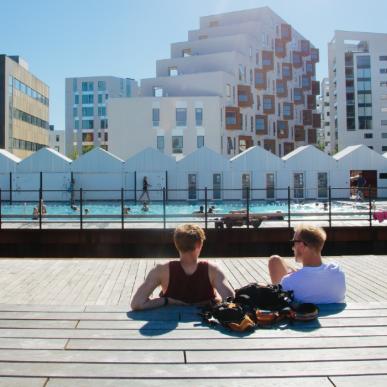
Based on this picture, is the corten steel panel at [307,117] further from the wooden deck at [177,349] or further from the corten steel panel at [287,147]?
the wooden deck at [177,349]

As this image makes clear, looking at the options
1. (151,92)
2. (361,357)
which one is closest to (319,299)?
(361,357)

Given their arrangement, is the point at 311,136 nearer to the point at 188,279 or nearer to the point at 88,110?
the point at 88,110

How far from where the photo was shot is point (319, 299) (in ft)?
14.1

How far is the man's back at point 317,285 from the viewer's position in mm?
4277

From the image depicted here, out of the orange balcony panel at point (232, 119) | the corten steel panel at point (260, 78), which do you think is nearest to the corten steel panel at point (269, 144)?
the corten steel panel at point (260, 78)

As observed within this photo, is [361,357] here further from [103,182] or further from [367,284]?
[103,182]

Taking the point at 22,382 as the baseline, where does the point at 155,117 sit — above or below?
above

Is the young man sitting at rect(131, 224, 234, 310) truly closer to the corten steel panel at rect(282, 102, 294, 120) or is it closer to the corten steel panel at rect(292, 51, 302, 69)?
the corten steel panel at rect(282, 102, 294, 120)

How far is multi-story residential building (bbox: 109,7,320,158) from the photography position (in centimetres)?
5156

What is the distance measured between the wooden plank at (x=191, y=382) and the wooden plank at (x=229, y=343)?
18.5 inches

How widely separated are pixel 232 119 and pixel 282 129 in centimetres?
1396

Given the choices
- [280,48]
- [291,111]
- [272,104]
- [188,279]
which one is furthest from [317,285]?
[280,48]

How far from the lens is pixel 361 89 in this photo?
86312 mm

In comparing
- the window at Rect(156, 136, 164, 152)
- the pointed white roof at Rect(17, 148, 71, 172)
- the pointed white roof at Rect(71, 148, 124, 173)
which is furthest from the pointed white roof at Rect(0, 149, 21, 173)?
the window at Rect(156, 136, 164, 152)
